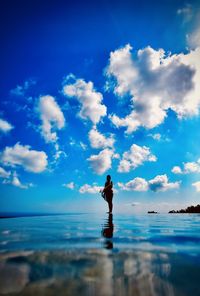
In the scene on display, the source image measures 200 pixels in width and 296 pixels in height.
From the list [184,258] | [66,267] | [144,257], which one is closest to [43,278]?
[66,267]

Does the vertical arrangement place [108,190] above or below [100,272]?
above

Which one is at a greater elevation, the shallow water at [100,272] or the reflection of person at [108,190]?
the reflection of person at [108,190]

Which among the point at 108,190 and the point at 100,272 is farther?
the point at 108,190

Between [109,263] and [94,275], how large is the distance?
41 cm

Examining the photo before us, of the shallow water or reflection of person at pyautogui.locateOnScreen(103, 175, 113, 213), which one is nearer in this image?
the shallow water

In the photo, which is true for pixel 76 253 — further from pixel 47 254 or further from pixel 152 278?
pixel 152 278

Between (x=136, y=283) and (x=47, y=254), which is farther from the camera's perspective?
(x=47, y=254)

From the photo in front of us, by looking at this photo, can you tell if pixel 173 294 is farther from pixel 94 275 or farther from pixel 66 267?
pixel 66 267

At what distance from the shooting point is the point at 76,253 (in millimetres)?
2908

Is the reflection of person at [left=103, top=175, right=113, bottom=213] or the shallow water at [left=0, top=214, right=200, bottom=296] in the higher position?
the reflection of person at [left=103, top=175, right=113, bottom=213]

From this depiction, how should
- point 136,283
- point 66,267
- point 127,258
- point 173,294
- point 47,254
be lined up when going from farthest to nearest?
1. point 47,254
2. point 127,258
3. point 66,267
4. point 136,283
5. point 173,294

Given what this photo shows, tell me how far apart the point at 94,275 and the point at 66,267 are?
40 centimetres

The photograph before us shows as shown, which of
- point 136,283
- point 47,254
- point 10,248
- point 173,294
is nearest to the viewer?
point 173,294

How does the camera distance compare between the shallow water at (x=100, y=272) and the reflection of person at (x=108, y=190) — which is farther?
the reflection of person at (x=108, y=190)
